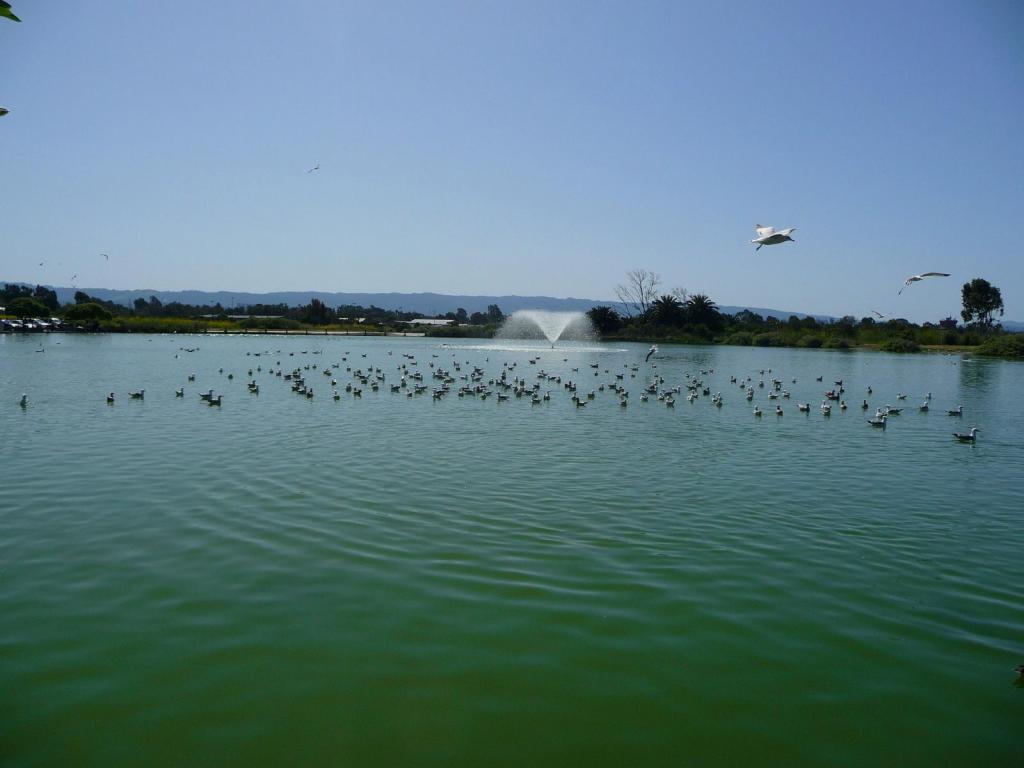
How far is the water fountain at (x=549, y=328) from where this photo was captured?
391 feet

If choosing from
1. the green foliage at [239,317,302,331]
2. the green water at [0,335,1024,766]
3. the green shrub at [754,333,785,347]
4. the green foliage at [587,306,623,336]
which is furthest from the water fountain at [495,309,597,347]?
the green water at [0,335,1024,766]

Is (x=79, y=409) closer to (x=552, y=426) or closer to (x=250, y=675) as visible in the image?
(x=552, y=426)

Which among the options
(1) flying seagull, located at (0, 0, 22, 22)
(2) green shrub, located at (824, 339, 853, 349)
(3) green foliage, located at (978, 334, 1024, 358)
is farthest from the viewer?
(2) green shrub, located at (824, 339, 853, 349)

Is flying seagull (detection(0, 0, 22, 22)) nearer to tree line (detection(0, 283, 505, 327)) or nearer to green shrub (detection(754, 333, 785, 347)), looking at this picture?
green shrub (detection(754, 333, 785, 347))

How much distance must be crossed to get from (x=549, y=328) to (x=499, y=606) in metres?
127

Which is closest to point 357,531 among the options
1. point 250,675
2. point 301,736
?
point 250,675

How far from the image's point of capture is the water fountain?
11919cm

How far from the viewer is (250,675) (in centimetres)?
695

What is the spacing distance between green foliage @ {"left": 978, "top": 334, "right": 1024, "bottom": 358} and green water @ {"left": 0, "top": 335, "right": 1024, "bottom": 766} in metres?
74.2

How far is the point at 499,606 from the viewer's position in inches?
337

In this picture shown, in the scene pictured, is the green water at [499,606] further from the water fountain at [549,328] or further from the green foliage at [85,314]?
the green foliage at [85,314]

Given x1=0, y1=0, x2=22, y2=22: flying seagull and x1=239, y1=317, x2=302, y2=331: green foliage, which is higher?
x1=0, y1=0, x2=22, y2=22: flying seagull

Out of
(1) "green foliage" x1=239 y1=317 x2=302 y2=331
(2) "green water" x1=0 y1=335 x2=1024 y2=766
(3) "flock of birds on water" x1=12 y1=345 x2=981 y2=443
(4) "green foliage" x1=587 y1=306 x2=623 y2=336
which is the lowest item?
(2) "green water" x1=0 y1=335 x2=1024 y2=766

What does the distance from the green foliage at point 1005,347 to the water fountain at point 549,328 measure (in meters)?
52.1
